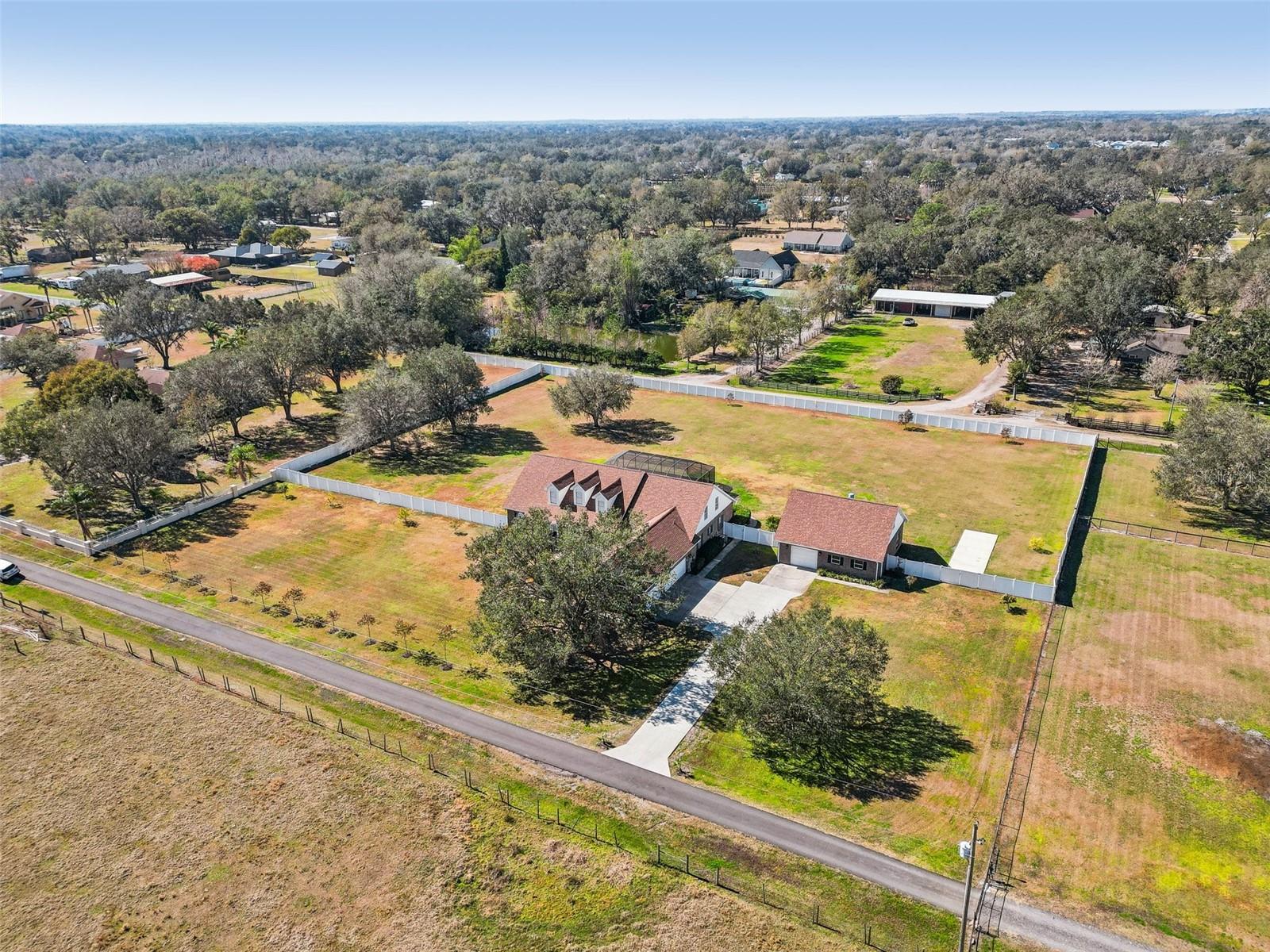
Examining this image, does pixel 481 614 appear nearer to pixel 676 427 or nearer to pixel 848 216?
pixel 676 427

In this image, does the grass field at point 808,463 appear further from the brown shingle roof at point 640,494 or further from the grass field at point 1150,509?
the brown shingle roof at point 640,494

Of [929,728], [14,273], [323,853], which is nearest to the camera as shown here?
[323,853]

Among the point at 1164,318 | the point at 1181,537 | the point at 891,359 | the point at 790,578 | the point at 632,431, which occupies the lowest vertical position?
the point at 790,578

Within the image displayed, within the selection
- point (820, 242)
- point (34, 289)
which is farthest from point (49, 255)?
point (820, 242)

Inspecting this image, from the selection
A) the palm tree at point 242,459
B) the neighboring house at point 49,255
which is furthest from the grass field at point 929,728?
the neighboring house at point 49,255

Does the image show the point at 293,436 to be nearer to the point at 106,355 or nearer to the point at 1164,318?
the point at 106,355

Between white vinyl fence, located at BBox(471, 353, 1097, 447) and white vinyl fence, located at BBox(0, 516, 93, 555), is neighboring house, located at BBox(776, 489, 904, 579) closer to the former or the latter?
white vinyl fence, located at BBox(471, 353, 1097, 447)

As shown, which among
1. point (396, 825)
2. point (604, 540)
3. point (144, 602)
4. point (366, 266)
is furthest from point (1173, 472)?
point (366, 266)
